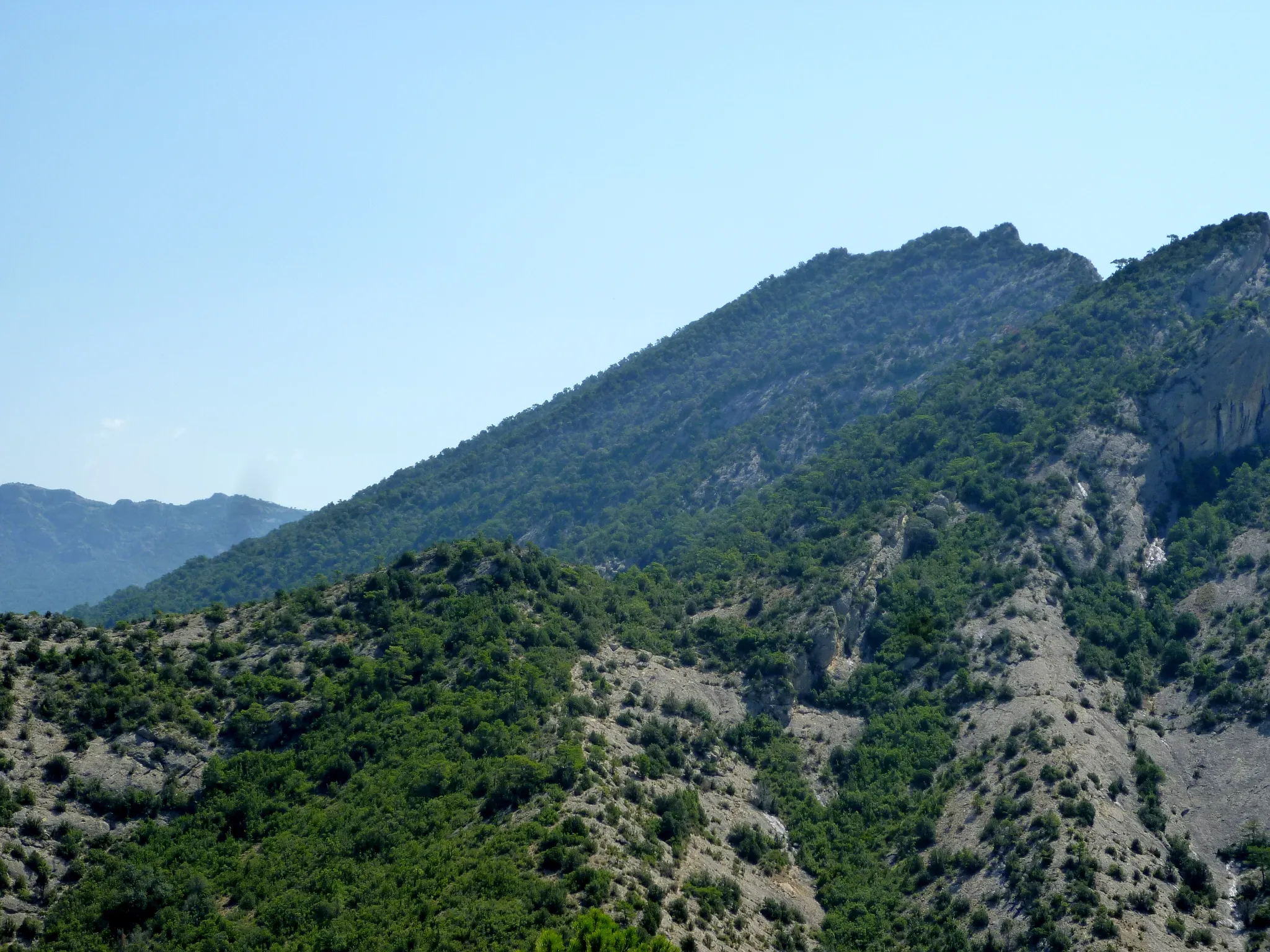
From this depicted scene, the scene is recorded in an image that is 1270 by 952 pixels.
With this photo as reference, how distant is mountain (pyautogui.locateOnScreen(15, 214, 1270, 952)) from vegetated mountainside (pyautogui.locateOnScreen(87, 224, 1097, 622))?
37936 mm

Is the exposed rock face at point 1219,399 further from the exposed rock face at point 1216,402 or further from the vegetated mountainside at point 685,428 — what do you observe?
the vegetated mountainside at point 685,428

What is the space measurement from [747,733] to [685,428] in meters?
91.2

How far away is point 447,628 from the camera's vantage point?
254 feet

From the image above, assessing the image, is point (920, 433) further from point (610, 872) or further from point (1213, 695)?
point (610, 872)

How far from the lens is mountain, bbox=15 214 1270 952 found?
172ft

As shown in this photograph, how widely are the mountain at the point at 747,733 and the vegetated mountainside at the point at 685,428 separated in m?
37.9

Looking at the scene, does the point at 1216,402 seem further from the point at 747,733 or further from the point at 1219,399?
the point at 747,733

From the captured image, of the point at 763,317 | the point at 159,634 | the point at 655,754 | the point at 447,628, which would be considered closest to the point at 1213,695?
the point at 655,754

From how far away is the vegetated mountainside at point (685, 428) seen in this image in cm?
14462

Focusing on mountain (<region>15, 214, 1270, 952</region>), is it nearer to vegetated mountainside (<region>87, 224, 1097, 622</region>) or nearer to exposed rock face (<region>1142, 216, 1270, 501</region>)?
exposed rock face (<region>1142, 216, 1270, 501</region>)

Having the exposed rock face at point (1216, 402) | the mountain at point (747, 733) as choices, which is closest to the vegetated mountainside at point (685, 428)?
the mountain at point (747, 733)

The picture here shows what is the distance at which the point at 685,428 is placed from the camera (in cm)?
16175

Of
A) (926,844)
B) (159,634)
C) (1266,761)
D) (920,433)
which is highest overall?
(159,634)

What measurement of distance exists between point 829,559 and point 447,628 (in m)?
33.1
